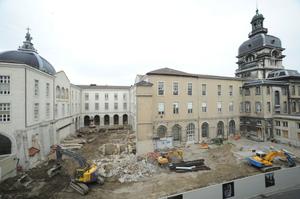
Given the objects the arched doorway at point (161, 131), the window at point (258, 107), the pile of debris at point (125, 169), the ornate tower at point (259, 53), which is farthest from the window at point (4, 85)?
the ornate tower at point (259, 53)

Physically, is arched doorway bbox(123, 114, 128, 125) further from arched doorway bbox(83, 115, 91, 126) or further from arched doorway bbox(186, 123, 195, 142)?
arched doorway bbox(186, 123, 195, 142)

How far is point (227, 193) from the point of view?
31.5 ft

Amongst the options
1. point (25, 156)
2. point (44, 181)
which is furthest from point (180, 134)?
point (25, 156)

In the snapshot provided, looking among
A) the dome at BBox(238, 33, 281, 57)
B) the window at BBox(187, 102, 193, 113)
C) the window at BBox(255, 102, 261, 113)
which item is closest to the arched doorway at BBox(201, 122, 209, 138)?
the window at BBox(187, 102, 193, 113)

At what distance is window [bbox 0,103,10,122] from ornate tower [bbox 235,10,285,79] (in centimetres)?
4420

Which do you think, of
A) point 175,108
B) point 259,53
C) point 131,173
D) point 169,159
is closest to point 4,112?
Answer: point 131,173

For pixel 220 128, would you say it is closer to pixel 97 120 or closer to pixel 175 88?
pixel 175 88

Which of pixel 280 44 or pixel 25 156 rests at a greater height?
pixel 280 44

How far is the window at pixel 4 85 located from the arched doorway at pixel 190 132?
24.7 meters

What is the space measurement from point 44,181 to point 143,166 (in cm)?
945

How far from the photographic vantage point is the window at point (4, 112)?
51.6ft

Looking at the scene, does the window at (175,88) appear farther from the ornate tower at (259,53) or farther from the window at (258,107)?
the ornate tower at (259,53)

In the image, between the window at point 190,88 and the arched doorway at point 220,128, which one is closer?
the window at point 190,88

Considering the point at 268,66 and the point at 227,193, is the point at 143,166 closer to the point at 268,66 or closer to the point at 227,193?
the point at 227,193
